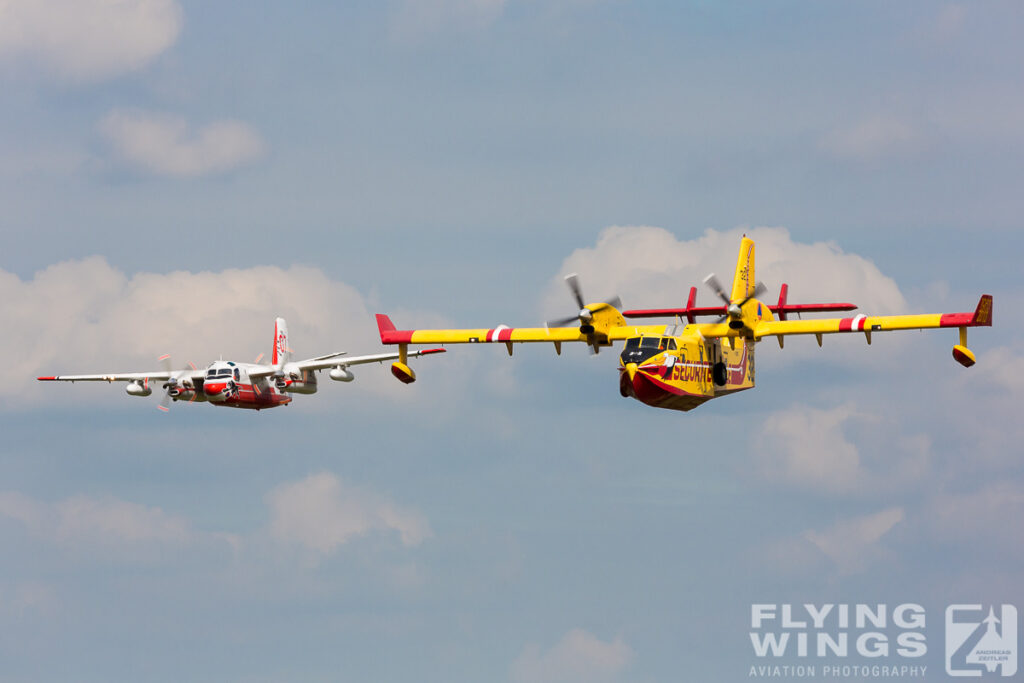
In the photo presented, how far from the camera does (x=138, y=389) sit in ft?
308

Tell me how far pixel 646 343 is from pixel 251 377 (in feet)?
125

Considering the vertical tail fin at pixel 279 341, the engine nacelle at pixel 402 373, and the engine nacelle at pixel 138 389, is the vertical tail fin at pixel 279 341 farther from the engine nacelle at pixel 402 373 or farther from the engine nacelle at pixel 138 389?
the engine nacelle at pixel 402 373

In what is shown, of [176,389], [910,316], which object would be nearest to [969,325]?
[910,316]

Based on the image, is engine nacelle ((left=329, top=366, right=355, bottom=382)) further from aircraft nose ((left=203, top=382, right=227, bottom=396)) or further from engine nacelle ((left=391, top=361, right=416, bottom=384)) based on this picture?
engine nacelle ((left=391, top=361, right=416, bottom=384))

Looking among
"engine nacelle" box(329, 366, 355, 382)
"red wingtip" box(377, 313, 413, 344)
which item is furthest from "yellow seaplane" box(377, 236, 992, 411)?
"engine nacelle" box(329, 366, 355, 382)

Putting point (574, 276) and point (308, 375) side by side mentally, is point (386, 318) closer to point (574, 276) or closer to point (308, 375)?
point (574, 276)

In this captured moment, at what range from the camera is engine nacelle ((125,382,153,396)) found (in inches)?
3701

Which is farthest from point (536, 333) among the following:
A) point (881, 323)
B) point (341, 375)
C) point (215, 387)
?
point (215, 387)

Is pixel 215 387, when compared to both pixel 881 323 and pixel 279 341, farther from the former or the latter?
pixel 881 323

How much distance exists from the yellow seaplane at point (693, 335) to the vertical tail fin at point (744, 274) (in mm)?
43

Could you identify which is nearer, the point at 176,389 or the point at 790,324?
the point at 790,324

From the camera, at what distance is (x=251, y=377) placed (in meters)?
87.9

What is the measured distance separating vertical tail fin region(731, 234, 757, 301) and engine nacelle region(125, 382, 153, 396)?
46524 mm

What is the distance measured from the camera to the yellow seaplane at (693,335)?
55.8 m
